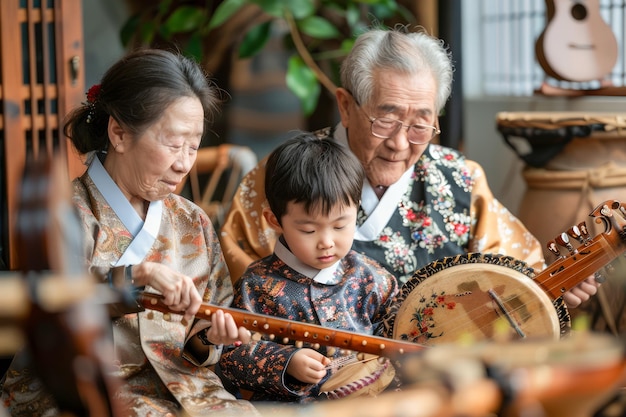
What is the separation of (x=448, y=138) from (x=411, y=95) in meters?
1.86

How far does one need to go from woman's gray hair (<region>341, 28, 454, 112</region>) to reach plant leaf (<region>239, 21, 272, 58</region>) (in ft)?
6.54

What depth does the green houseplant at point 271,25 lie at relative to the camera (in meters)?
4.22

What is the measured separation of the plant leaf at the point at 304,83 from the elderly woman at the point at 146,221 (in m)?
2.27

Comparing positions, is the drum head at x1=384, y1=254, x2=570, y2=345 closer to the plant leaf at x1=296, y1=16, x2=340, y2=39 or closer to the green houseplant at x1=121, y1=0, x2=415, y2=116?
the green houseplant at x1=121, y1=0, x2=415, y2=116

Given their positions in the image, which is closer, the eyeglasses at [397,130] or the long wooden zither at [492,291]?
the long wooden zither at [492,291]

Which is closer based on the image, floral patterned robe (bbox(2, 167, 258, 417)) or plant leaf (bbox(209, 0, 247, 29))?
floral patterned robe (bbox(2, 167, 258, 417))

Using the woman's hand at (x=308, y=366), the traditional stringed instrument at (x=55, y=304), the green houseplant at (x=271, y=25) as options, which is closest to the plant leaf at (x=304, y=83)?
the green houseplant at (x=271, y=25)

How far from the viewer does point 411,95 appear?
2.24 m

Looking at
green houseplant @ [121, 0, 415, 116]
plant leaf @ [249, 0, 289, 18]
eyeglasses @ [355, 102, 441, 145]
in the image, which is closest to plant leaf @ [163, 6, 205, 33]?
green houseplant @ [121, 0, 415, 116]

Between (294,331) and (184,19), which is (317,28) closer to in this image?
(184,19)

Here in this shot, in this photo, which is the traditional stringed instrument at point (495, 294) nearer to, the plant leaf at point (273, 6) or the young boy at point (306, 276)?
the young boy at point (306, 276)

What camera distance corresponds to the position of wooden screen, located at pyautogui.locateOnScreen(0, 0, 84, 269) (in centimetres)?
273

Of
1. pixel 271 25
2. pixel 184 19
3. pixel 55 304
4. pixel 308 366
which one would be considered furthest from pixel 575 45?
pixel 55 304

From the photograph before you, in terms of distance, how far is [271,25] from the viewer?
4465 mm
